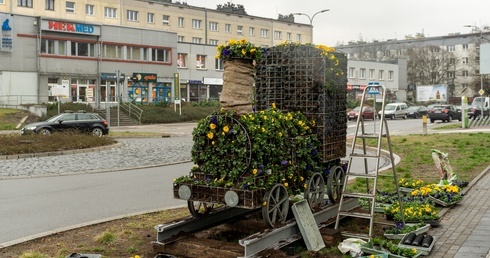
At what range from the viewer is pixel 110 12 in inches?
2837

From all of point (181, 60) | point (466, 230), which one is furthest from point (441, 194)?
point (181, 60)

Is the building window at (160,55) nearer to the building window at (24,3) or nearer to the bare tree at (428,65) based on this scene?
the building window at (24,3)

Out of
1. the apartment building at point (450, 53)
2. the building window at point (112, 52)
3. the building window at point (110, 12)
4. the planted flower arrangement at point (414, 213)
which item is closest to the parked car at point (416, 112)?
the building window at point (112, 52)

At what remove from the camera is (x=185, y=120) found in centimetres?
5028

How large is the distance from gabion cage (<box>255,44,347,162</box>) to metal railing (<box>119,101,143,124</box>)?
39438 millimetres

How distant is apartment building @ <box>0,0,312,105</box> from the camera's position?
159 ft

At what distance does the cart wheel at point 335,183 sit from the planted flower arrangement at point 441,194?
2.01 meters

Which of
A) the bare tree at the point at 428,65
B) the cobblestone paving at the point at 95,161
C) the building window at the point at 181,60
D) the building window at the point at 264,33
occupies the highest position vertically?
the building window at the point at 264,33

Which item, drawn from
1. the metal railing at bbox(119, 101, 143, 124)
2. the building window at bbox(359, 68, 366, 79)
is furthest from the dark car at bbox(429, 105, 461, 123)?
the building window at bbox(359, 68, 366, 79)

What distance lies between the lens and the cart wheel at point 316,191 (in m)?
8.01

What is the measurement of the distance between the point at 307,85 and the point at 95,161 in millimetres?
11527

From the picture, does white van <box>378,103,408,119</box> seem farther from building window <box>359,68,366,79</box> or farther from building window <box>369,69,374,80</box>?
building window <box>369,69,374,80</box>

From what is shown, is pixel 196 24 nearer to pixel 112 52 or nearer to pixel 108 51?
pixel 112 52

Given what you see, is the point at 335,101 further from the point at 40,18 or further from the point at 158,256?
the point at 40,18
